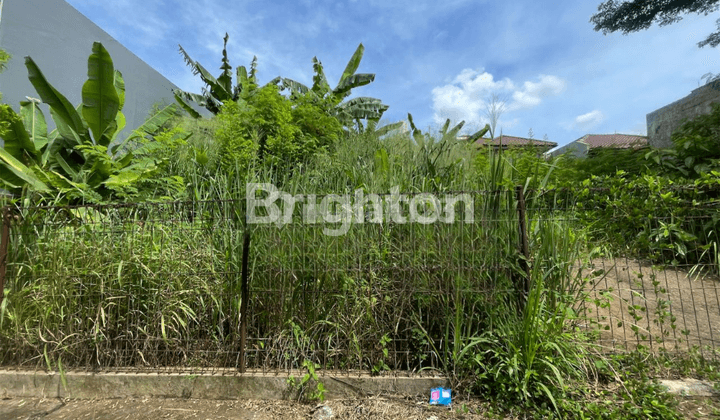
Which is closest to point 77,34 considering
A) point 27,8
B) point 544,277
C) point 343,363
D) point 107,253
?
point 27,8

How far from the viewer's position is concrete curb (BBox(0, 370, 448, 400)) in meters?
2.30

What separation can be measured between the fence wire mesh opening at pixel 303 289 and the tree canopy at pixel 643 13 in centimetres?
895

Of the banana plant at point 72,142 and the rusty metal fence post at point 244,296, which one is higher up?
the banana plant at point 72,142

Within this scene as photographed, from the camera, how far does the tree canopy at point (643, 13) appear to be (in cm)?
794

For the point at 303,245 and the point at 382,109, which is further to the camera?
the point at 382,109

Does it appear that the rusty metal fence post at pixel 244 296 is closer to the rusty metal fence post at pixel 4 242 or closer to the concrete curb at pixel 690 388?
the rusty metal fence post at pixel 4 242

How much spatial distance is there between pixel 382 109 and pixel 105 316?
748 cm

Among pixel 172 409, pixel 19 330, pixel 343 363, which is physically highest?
pixel 19 330

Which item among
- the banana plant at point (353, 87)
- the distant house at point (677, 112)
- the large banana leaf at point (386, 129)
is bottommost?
the large banana leaf at point (386, 129)

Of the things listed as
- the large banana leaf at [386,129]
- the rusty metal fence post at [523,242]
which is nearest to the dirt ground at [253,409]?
the rusty metal fence post at [523,242]

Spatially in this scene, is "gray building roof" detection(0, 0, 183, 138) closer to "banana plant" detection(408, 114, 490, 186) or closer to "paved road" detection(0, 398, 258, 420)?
"paved road" detection(0, 398, 258, 420)

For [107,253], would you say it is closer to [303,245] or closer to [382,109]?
[303,245]

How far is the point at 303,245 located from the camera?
253cm

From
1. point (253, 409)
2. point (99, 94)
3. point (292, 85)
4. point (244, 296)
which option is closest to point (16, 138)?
point (99, 94)
